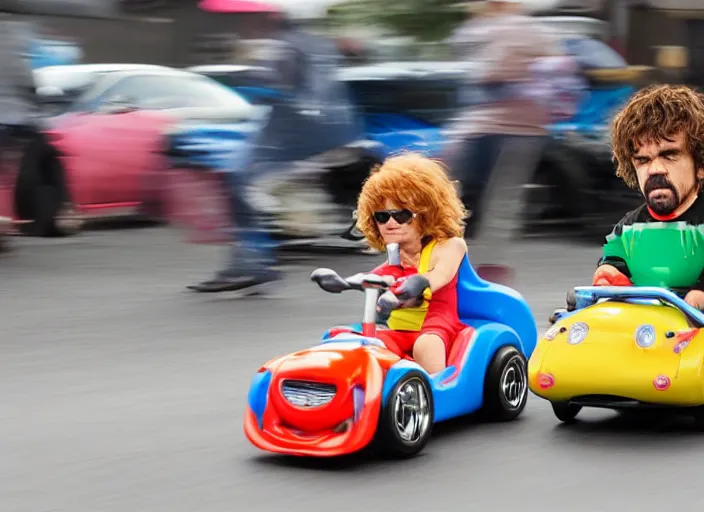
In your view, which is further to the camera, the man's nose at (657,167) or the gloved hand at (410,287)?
the man's nose at (657,167)

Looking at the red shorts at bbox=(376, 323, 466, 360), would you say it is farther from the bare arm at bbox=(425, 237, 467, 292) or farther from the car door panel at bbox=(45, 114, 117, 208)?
the car door panel at bbox=(45, 114, 117, 208)

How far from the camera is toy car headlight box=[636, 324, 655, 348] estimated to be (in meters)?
6.07

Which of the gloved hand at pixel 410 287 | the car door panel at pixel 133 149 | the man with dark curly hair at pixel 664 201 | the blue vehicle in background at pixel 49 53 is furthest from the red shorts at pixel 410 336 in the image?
the car door panel at pixel 133 149

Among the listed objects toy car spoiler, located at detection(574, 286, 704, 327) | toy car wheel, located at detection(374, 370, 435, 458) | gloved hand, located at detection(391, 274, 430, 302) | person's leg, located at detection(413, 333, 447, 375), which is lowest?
toy car wheel, located at detection(374, 370, 435, 458)

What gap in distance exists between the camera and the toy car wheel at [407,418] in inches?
228

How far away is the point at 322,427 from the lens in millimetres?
5812

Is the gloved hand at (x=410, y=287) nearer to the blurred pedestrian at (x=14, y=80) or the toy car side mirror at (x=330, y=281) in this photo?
the toy car side mirror at (x=330, y=281)

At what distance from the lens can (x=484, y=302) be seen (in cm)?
680

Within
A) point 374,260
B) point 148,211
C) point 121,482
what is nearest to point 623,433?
point 121,482

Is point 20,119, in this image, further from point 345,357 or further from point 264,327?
point 345,357

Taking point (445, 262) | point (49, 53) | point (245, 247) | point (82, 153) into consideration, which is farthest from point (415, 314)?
point (49, 53)

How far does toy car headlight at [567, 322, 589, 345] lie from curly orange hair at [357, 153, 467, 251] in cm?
64

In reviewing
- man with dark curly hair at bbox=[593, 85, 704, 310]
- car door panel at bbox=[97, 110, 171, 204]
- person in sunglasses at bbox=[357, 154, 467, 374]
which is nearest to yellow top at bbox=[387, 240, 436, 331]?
person in sunglasses at bbox=[357, 154, 467, 374]

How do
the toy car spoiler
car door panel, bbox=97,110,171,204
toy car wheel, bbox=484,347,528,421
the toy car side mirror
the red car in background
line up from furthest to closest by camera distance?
car door panel, bbox=97,110,171,204, the red car in background, toy car wheel, bbox=484,347,528,421, the toy car spoiler, the toy car side mirror
